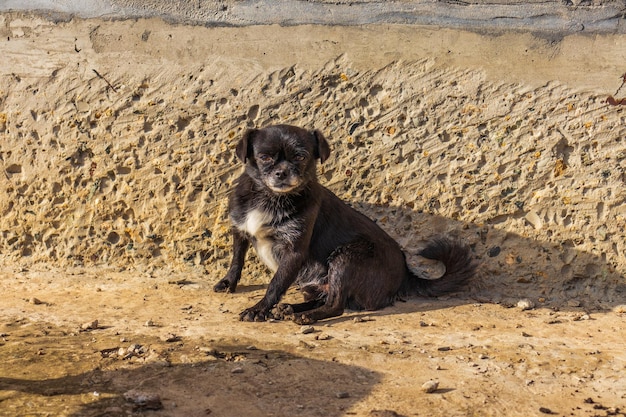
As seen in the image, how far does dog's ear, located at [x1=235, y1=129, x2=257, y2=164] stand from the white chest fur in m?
0.34

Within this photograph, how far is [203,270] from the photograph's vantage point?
5.74 metres

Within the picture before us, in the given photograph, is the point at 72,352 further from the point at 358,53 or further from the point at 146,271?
the point at 358,53

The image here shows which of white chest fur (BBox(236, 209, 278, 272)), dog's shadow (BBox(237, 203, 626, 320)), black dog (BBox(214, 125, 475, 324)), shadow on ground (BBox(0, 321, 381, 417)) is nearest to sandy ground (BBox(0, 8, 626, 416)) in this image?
dog's shadow (BBox(237, 203, 626, 320))

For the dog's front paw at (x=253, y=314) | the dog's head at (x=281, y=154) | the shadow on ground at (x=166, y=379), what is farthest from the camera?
the dog's head at (x=281, y=154)

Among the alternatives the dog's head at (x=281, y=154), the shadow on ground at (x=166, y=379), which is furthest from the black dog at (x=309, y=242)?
the shadow on ground at (x=166, y=379)

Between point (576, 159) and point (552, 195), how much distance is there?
10.5 inches

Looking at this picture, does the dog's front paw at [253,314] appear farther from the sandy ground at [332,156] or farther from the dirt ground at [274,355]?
the sandy ground at [332,156]

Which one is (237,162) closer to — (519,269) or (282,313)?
(282,313)

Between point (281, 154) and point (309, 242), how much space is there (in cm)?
58

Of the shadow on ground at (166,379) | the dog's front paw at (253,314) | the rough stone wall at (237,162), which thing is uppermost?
the rough stone wall at (237,162)

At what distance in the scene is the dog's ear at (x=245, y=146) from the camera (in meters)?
5.21

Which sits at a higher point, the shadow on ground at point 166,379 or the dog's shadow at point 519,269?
the dog's shadow at point 519,269

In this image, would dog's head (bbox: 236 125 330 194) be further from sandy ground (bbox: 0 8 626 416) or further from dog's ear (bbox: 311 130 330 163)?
sandy ground (bbox: 0 8 626 416)

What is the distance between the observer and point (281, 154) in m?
5.20
